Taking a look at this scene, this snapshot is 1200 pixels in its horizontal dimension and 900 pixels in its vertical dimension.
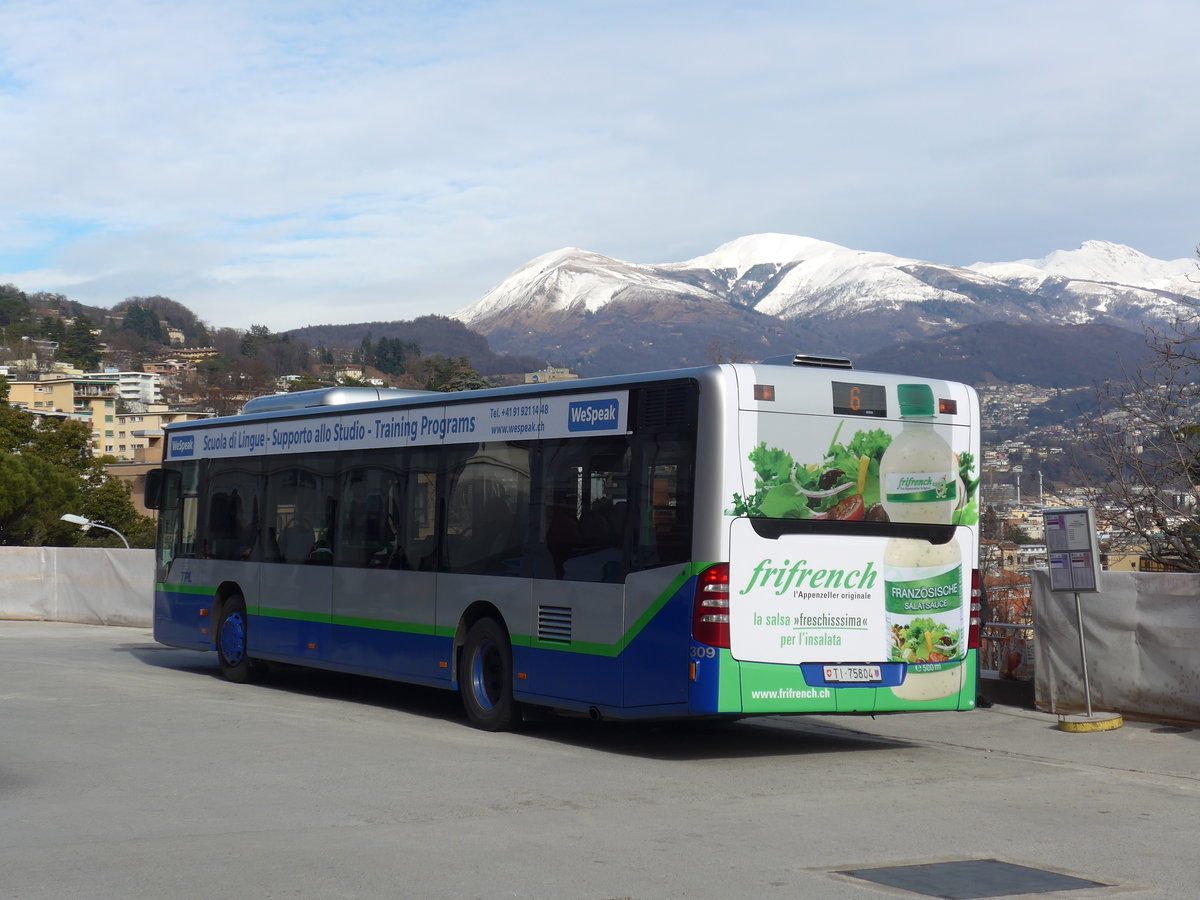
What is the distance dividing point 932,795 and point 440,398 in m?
5.74

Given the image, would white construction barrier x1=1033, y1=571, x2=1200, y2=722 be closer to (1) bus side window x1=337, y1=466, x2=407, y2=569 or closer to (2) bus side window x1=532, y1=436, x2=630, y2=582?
(2) bus side window x1=532, y1=436, x2=630, y2=582

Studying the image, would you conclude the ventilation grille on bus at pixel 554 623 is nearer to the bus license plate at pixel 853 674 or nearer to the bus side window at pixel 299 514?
the bus license plate at pixel 853 674

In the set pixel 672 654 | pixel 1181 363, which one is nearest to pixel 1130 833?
pixel 672 654

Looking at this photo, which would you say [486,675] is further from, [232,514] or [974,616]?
[232,514]

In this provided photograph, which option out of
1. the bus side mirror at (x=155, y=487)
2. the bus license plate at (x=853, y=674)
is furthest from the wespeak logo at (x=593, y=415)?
the bus side mirror at (x=155, y=487)

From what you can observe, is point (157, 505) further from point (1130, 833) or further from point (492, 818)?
point (1130, 833)

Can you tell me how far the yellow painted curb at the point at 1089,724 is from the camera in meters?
12.3

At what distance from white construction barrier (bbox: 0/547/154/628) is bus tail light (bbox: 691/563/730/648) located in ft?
62.4

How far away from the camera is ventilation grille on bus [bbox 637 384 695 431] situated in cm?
1029

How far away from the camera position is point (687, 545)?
401 inches

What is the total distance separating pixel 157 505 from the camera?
1783cm

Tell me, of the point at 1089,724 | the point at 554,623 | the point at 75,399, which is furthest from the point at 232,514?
the point at 75,399

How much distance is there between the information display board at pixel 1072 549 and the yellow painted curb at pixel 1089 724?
109cm

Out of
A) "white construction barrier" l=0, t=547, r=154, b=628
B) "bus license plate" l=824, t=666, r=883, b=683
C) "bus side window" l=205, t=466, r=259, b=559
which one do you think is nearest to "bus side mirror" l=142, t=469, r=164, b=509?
"bus side window" l=205, t=466, r=259, b=559
